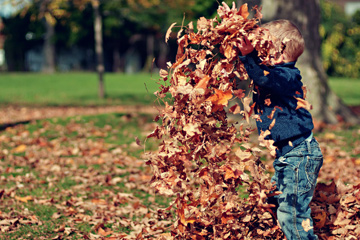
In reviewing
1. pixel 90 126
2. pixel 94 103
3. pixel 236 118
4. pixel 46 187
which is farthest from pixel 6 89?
pixel 46 187

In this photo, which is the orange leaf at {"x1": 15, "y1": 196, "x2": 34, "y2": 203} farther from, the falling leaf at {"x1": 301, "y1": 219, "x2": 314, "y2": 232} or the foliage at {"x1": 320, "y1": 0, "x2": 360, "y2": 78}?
the foliage at {"x1": 320, "y1": 0, "x2": 360, "y2": 78}

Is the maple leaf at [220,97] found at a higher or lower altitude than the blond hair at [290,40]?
lower

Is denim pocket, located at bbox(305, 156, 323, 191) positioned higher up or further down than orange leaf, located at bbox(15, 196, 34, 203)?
higher up

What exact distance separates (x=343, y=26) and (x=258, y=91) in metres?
29.4

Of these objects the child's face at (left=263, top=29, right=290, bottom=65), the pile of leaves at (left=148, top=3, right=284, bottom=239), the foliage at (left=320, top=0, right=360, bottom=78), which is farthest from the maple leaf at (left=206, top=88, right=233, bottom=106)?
the foliage at (left=320, top=0, right=360, bottom=78)

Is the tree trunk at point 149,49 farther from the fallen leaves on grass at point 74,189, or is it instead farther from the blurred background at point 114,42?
the fallen leaves on grass at point 74,189

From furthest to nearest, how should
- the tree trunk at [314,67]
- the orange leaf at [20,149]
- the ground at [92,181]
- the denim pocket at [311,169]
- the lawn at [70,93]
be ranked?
1. the lawn at [70,93]
2. the tree trunk at [314,67]
3. the orange leaf at [20,149]
4. the ground at [92,181]
5. the denim pocket at [311,169]

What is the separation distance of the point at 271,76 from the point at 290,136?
422 millimetres

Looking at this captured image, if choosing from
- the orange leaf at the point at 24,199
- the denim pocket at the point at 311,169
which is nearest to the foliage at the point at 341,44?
the orange leaf at the point at 24,199

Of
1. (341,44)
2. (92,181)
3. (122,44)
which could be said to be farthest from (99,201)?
(122,44)

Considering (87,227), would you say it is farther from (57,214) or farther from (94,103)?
(94,103)

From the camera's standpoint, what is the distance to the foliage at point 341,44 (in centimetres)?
2952

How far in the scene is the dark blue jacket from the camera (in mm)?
2865

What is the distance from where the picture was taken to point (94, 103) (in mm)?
14906
